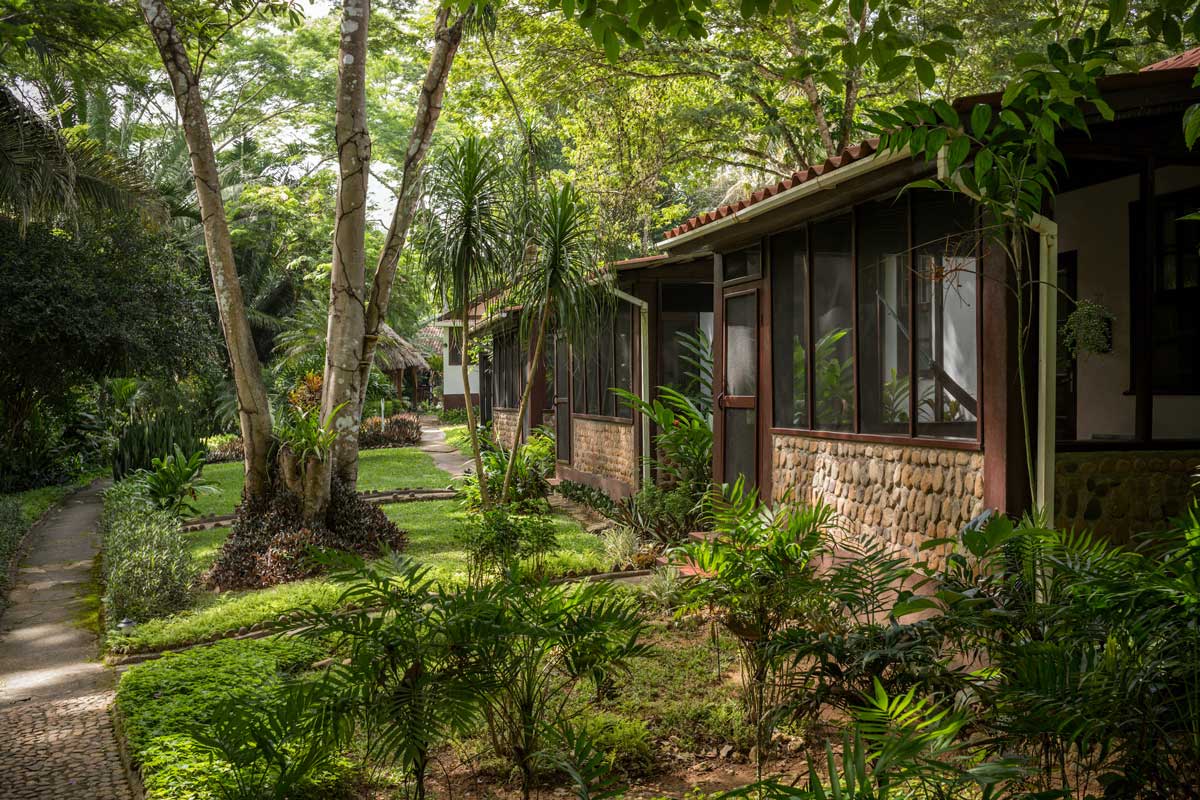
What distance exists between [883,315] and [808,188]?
3.39ft

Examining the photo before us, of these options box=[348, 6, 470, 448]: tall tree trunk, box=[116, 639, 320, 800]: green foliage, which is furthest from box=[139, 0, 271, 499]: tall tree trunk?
box=[116, 639, 320, 800]: green foliage

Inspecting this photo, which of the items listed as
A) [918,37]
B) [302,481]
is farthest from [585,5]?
[918,37]

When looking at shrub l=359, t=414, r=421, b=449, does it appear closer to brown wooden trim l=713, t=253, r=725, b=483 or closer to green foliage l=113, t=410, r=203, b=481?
green foliage l=113, t=410, r=203, b=481

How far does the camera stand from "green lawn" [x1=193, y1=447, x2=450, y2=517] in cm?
1530

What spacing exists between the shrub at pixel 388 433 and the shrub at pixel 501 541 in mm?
17546

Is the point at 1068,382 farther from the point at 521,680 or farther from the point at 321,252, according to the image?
the point at 321,252

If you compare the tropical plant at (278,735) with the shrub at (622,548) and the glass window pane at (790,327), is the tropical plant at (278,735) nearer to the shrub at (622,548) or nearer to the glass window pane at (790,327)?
the glass window pane at (790,327)

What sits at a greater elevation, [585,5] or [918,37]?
[918,37]

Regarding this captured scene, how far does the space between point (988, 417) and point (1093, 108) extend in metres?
1.76

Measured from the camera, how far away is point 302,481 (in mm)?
9914

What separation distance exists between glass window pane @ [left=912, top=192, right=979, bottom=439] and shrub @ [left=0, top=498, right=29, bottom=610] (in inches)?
307

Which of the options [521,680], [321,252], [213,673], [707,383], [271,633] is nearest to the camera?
[521,680]

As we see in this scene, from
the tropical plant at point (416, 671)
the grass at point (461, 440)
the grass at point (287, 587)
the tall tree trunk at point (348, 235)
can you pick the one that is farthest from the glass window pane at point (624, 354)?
the grass at point (461, 440)

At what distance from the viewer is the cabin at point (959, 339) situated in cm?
526
